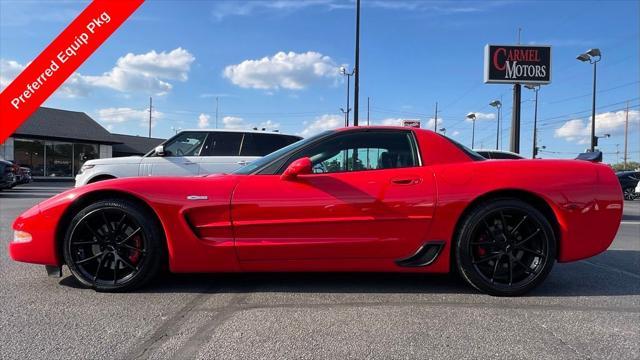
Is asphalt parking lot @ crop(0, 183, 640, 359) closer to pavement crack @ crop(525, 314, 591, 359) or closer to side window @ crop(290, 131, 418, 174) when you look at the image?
pavement crack @ crop(525, 314, 591, 359)

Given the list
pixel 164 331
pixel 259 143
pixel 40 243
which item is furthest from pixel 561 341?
pixel 259 143

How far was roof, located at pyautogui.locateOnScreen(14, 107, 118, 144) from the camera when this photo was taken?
2993cm

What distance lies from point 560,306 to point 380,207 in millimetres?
1531

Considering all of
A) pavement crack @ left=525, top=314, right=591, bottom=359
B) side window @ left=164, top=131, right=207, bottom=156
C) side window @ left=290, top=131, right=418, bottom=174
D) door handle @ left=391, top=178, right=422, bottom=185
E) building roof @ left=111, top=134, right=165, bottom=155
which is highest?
building roof @ left=111, top=134, right=165, bottom=155

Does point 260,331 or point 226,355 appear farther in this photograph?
point 260,331

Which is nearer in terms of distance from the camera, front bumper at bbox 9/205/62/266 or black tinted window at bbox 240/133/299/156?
front bumper at bbox 9/205/62/266

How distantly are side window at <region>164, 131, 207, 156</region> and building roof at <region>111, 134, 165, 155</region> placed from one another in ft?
108

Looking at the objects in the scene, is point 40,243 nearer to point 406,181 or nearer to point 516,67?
point 406,181

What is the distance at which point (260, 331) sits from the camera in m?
2.78

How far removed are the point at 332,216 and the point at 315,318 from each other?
31.8 inches

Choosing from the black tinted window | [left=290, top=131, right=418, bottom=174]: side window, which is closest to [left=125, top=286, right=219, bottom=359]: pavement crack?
[left=290, top=131, right=418, bottom=174]: side window

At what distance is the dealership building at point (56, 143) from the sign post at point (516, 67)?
27.7 meters

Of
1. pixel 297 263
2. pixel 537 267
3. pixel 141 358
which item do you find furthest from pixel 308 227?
pixel 537 267

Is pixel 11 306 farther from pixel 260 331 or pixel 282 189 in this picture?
pixel 282 189
